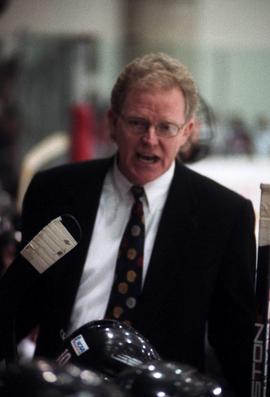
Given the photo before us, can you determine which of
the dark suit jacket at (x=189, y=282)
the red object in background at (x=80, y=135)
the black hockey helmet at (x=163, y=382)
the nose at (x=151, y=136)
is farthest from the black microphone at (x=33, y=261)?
the red object in background at (x=80, y=135)

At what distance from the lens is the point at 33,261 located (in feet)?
5.67

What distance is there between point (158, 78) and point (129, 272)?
465mm

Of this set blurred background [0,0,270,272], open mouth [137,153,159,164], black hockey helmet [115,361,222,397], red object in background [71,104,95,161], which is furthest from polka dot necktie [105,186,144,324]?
blurred background [0,0,270,272]

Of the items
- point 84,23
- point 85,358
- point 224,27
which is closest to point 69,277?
point 85,358

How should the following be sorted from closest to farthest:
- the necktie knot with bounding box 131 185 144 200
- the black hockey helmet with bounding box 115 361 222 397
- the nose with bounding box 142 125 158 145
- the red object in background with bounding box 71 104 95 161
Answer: the black hockey helmet with bounding box 115 361 222 397 < the nose with bounding box 142 125 158 145 < the necktie knot with bounding box 131 185 144 200 < the red object in background with bounding box 71 104 95 161

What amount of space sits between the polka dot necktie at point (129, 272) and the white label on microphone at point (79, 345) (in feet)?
1.40

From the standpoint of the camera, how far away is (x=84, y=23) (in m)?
10.8

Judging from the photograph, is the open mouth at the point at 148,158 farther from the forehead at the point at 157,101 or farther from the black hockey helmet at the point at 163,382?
the black hockey helmet at the point at 163,382

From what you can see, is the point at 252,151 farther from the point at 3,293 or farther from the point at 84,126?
the point at 3,293

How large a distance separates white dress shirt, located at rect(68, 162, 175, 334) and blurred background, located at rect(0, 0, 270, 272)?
6.81 meters

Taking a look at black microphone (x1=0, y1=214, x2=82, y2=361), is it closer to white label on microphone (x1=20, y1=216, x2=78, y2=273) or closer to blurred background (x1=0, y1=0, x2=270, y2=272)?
white label on microphone (x1=20, y1=216, x2=78, y2=273)

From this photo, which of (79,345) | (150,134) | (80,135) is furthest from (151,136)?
(80,135)

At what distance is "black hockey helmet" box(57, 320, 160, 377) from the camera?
1.45 m

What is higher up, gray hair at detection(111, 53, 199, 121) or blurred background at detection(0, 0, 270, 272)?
gray hair at detection(111, 53, 199, 121)
